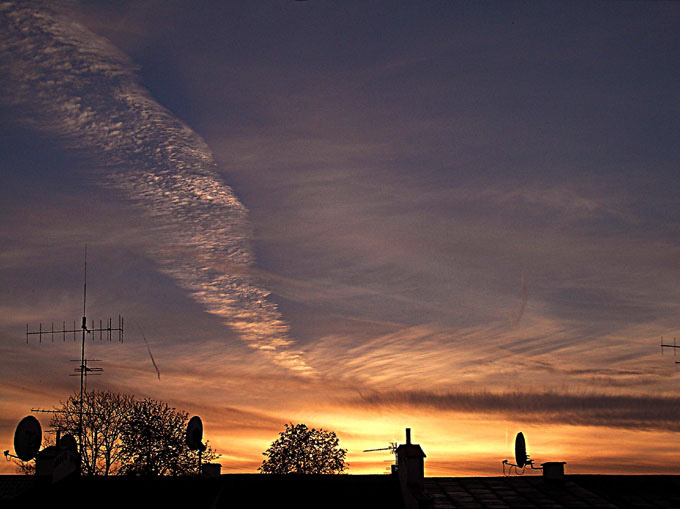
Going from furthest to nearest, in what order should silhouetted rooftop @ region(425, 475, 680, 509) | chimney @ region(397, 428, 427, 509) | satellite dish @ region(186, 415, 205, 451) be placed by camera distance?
1. satellite dish @ region(186, 415, 205, 451)
2. silhouetted rooftop @ region(425, 475, 680, 509)
3. chimney @ region(397, 428, 427, 509)

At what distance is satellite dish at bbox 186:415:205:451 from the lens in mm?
41188

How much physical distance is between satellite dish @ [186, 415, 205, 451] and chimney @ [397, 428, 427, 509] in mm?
11630

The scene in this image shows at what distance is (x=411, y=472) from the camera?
34438 millimetres

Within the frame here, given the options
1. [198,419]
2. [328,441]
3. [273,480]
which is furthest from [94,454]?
[273,480]

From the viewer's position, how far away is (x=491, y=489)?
37.8m

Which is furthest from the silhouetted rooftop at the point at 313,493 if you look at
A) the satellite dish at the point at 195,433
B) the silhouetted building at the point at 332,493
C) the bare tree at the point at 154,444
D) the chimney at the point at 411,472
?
the bare tree at the point at 154,444

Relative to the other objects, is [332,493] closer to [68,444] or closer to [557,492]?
[557,492]

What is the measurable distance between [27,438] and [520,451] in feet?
81.9

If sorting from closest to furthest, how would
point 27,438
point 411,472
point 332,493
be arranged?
1. point 411,472
2. point 332,493
3. point 27,438

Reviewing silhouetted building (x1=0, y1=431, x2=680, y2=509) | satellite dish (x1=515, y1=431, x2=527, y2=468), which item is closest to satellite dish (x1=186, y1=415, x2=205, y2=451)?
silhouetted building (x1=0, y1=431, x2=680, y2=509)

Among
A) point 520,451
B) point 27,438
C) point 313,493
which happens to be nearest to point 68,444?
point 27,438

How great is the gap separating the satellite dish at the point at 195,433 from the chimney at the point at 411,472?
11.6 metres

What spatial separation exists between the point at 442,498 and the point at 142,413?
1743 inches

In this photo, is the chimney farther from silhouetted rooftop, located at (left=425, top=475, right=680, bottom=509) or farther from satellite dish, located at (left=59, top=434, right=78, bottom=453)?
satellite dish, located at (left=59, top=434, right=78, bottom=453)
